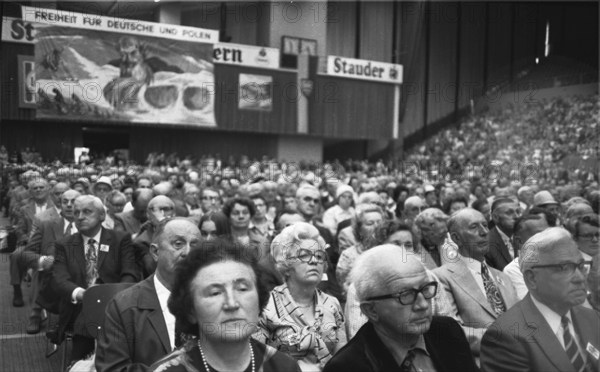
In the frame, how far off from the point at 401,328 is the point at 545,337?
22.1 inches

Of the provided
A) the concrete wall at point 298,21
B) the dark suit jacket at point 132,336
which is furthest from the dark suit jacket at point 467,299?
the concrete wall at point 298,21

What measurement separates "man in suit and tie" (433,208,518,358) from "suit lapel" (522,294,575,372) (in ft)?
2.24

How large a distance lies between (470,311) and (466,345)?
1.06 meters

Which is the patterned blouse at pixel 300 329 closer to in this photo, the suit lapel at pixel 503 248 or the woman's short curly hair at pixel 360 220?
the woman's short curly hair at pixel 360 220

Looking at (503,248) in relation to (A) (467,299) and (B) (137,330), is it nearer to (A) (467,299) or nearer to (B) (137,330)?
(A) (467,299)

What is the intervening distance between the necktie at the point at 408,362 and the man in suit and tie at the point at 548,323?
34 cm

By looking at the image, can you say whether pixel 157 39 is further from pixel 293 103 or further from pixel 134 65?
pixel 293 103

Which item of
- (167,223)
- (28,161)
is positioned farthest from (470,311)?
(28,161)

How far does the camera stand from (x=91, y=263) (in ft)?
13.6

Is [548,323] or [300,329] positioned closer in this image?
[548,323]

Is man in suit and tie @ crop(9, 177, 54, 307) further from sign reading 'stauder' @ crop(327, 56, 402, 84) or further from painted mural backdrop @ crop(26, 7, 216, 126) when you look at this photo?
sign reading 'stauder' @ crop(327, 56, 402, 84)

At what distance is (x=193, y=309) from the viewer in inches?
76.2

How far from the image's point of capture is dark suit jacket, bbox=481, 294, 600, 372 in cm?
214

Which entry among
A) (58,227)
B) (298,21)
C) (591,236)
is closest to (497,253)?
(591,236)
